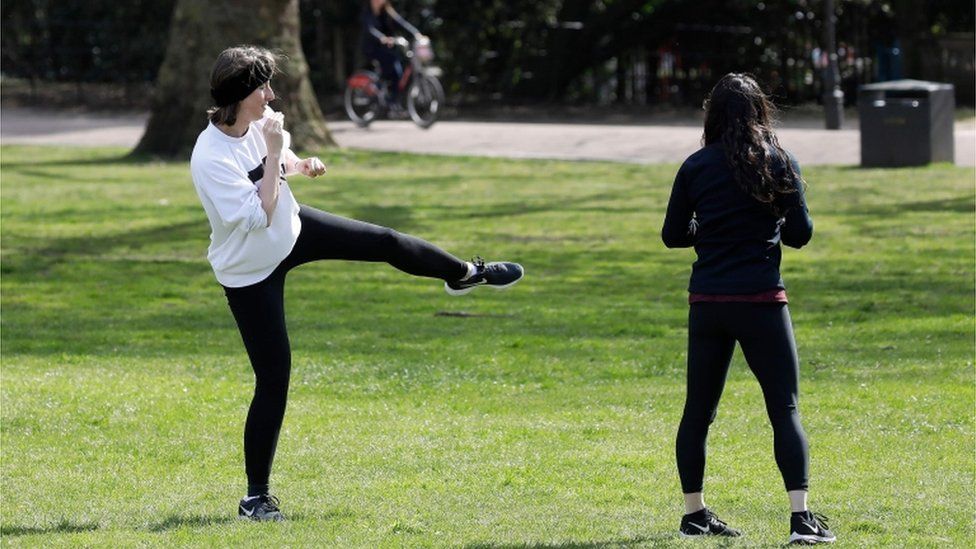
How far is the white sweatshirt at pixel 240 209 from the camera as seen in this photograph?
Result: 18.3ft

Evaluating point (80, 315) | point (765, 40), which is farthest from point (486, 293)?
point (765, 40)

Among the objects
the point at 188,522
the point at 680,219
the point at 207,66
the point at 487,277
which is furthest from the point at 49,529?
the point at 207,66

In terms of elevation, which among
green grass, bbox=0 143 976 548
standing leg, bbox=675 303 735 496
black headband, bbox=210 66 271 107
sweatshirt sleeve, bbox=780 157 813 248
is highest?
black headband, bbox=210 66 271 107

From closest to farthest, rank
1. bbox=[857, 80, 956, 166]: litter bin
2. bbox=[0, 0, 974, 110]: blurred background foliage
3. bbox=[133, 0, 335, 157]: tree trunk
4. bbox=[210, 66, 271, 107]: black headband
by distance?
bbox=[210, 66, 271, 107]: black headband
bbox=[857, 80, 956, 166]: litter bin
bbox=[133, 0, 335, 157]: tree trunk
bbox=[0, 0, 974, 110]: blurred background foliage

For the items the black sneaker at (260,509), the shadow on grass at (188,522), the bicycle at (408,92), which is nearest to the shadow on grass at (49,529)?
the shadow on grass at (188,522)

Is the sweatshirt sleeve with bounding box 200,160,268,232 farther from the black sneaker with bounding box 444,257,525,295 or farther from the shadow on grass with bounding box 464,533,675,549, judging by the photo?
the shadow on grass with bounding box 464,533,675,549

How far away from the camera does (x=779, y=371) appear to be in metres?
5.48

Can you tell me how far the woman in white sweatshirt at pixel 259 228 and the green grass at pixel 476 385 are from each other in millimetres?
443

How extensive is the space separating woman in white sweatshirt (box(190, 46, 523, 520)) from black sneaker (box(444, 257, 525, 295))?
0.54 m

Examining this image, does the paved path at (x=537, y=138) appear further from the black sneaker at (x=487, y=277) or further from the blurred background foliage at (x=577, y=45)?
the black sneaker at (x=487, y=277)

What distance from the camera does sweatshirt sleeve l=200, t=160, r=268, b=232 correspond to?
5.57 m

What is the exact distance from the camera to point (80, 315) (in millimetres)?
11414

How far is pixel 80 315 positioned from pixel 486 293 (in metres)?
3.05

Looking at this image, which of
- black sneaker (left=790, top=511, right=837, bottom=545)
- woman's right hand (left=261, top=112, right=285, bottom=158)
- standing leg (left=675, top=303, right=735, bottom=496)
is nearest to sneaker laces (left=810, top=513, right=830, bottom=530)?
black sneaker (left=790, top=511, right=837, bottom=545)
